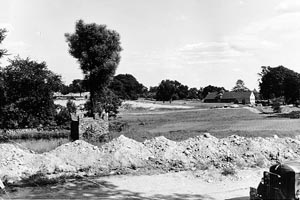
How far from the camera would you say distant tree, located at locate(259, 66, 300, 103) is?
9406 cm

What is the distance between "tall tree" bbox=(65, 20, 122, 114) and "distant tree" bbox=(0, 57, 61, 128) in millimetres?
6515

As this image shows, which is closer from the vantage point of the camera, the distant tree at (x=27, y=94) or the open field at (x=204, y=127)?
the distant tree at (x=27, y=94)

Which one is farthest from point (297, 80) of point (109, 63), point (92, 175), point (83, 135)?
point (92, 175)

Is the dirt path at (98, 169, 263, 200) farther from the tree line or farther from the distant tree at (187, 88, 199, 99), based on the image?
the distant tree at (187, 88, 199, 99)

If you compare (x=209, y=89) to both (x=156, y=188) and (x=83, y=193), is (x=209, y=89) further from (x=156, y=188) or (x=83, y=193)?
(x=83, y=193)

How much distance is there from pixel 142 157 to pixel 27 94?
12.3 m

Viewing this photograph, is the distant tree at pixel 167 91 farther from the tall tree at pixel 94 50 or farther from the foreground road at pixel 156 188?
the foreground road at pixel 156 188

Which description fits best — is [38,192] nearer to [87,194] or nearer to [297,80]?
[87,194]

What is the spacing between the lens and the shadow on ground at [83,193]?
13234mm

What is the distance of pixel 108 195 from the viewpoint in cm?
1351

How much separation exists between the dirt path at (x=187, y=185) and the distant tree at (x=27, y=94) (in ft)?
42.5

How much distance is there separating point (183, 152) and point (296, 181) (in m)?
9.95

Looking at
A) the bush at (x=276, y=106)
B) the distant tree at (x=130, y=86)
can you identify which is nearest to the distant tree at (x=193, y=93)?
the distant tree at (x=130, y=86)

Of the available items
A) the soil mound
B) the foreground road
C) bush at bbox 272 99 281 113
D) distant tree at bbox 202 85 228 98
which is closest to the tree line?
the soil mound
